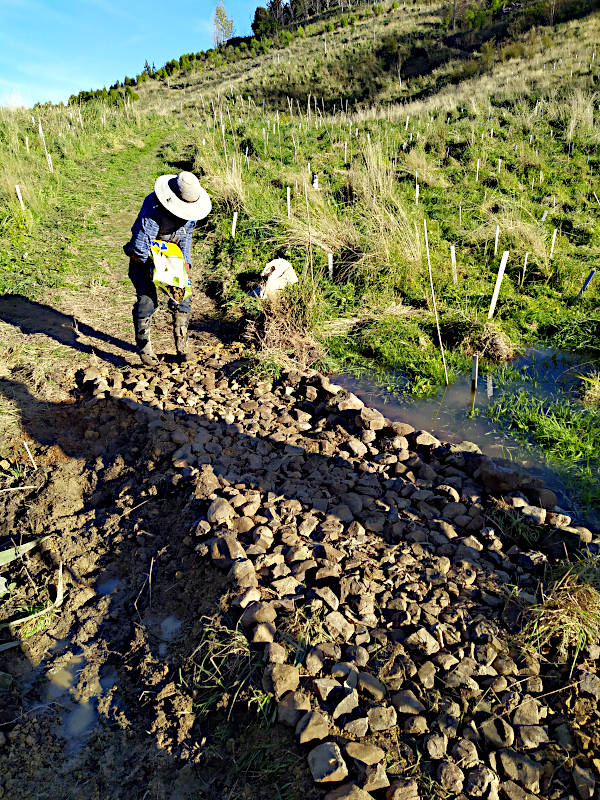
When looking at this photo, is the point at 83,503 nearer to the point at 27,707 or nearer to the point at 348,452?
the point at 27,707

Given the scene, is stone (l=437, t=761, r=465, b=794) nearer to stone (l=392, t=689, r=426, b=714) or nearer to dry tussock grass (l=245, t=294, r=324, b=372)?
stone (l=392, t=689, r=426, b=714)

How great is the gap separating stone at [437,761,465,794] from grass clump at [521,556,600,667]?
0.60m

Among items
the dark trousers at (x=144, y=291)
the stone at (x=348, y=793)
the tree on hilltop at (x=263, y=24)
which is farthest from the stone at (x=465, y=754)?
the tree on hilltop at (x=263, y=24)

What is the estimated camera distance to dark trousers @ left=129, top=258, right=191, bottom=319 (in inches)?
166

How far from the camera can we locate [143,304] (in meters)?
4.28

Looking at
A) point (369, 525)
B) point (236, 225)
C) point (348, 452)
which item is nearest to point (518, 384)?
point (348, 452)

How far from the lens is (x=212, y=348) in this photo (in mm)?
4816

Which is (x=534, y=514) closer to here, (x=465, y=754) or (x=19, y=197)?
(x=465, y=754)

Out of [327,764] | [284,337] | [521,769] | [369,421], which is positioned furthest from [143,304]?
[521,769]

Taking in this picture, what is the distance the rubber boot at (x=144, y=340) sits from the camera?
4.33 metres

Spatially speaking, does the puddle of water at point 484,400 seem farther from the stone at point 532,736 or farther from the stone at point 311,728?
the stone at point 311,728

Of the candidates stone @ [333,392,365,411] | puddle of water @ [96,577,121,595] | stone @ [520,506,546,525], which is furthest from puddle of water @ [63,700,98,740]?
stone @ [333,392,365,411]

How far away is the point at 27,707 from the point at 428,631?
5.09 feet

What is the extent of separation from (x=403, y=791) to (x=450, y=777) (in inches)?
6.4
